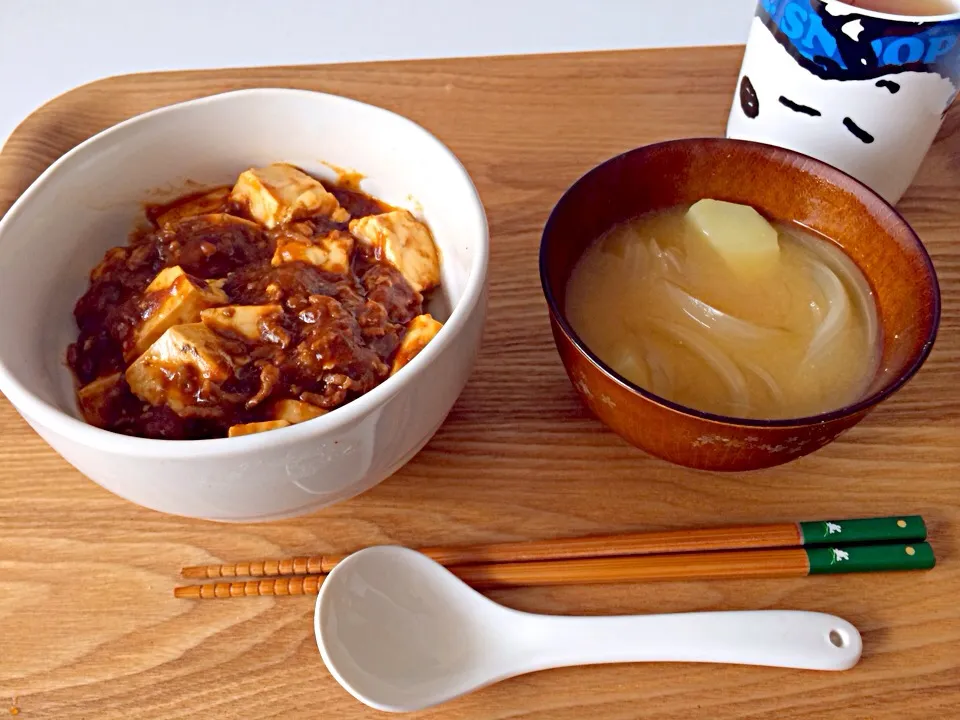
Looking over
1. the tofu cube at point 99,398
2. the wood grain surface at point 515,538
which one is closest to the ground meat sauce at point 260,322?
the tofu cube at point 99,398

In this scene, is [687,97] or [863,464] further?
[687,97]

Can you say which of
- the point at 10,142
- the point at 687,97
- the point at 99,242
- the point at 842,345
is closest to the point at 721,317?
the point at 842,345

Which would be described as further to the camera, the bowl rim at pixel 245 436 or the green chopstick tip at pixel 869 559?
the green chopstick tip at pixel 869 559

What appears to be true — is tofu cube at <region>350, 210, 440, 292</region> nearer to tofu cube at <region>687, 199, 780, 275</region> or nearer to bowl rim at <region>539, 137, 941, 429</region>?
bowl rim at <region>539, 137, 941, 429</region>

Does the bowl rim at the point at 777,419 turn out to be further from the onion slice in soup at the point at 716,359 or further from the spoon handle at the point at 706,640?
the spoon handle at the point at 706,640

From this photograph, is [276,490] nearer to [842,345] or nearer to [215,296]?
[215,296]

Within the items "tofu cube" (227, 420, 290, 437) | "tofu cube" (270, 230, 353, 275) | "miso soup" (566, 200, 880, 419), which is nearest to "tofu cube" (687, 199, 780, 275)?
"miso soup" (566, 200, 880, 419)

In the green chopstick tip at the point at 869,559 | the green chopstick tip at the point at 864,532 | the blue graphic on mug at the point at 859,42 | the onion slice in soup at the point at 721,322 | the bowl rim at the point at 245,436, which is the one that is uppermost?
the blue graphic on mug at the point at 859,42

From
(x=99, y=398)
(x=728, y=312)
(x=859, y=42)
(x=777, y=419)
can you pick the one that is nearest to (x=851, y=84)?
(x=859, y=42)
